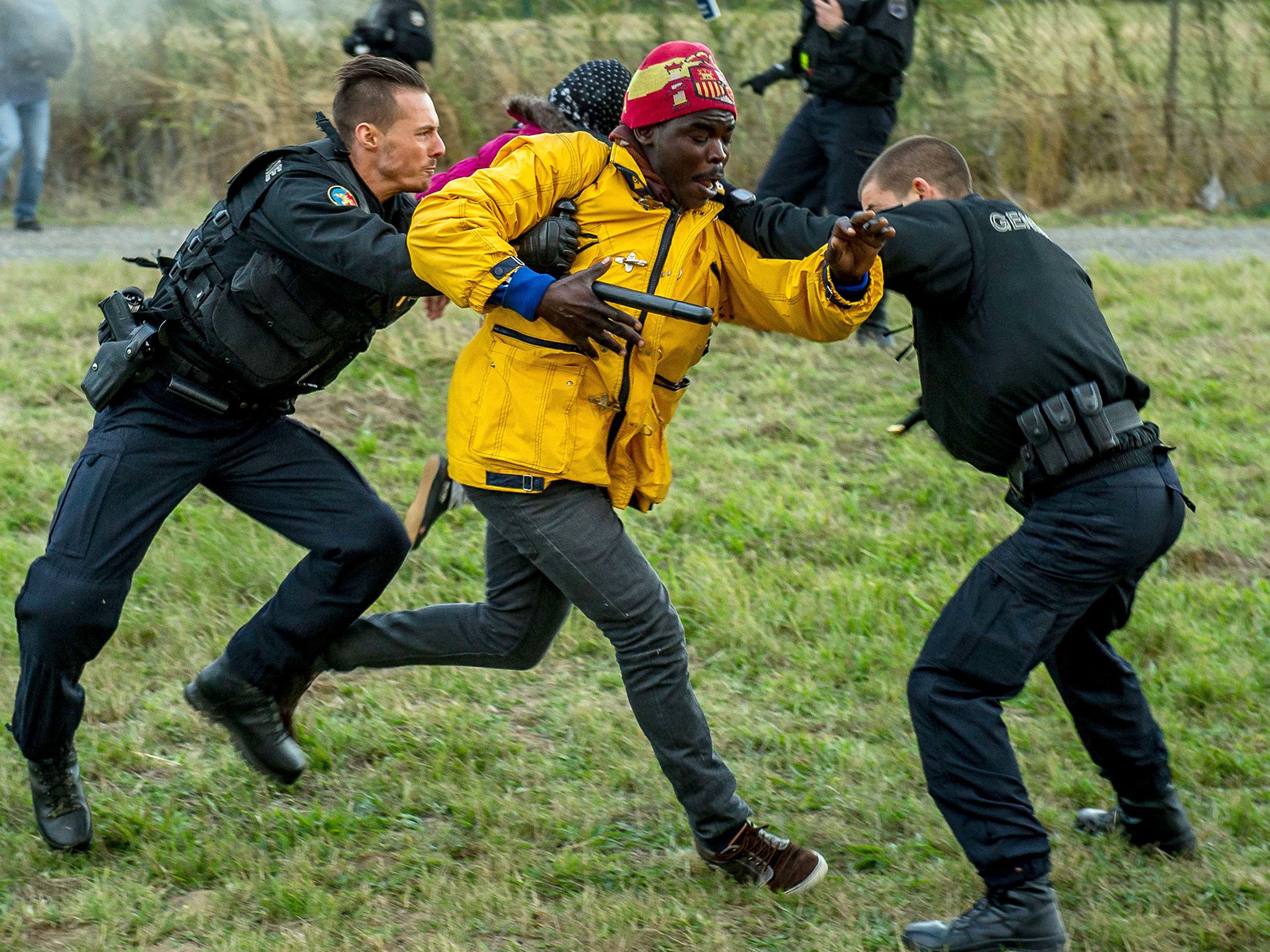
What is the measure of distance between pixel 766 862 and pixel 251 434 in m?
1.74

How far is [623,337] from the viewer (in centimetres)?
302

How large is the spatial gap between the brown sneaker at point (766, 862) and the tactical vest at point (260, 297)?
1567mm

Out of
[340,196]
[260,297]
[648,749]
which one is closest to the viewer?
[340,196]

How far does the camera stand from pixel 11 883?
3.52 metres

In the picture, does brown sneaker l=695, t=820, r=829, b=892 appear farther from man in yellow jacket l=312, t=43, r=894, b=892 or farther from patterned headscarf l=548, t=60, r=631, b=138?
patterned headscarf l=548, t=60, r=631, b=138

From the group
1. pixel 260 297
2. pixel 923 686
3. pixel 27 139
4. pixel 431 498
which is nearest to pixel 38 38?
pixel 27 139

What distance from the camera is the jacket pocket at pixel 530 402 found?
3189 mm

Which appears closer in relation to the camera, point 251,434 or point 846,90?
point 251,434

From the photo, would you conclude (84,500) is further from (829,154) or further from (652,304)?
(829,154)

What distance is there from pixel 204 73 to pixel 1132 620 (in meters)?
9.78

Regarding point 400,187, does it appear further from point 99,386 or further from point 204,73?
point 204,73

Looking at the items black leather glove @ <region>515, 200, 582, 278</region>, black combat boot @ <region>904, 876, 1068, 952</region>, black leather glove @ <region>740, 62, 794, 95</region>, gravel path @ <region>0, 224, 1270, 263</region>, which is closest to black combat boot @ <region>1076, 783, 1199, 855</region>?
black combat boot @ <region>904, 876, 1068, 952</region>

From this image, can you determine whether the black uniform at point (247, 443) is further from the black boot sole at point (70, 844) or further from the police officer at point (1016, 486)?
the police officer at point (1016, 486)

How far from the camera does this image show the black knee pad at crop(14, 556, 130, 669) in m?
3.46
